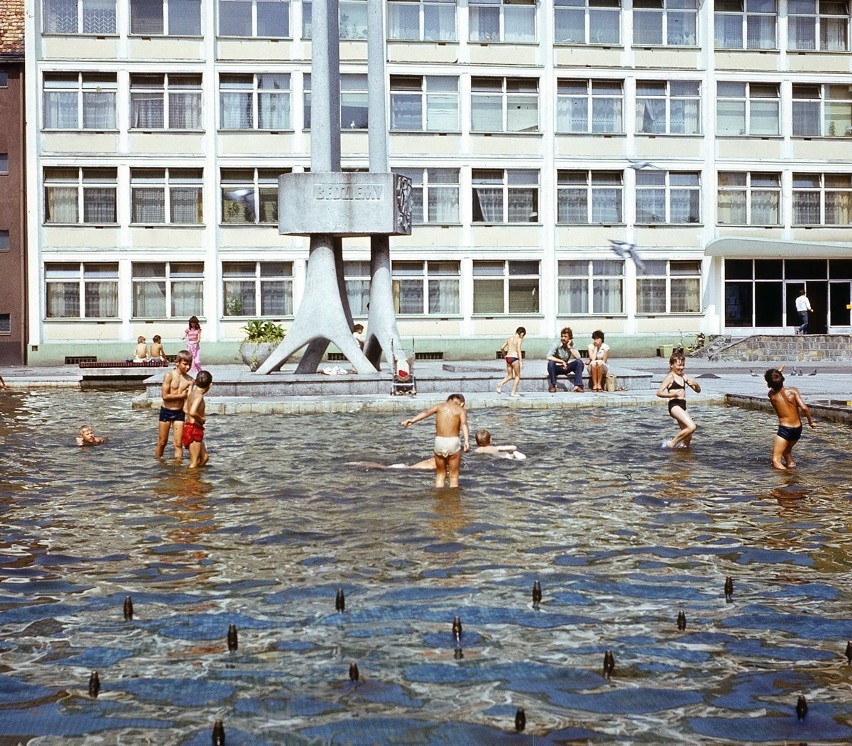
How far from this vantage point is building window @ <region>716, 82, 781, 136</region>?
5150 centimetres

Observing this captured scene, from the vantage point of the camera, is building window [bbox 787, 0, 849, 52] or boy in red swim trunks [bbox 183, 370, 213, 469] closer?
boy in red swim trunks [bbox 183, 370, 213, 469]

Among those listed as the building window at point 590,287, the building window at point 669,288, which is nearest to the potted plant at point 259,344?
the building window at point 590,287

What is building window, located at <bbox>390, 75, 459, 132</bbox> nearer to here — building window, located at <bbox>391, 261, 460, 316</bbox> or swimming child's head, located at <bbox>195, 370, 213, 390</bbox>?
building window, located at <bbox>391, 261, 460, 316</bbox>

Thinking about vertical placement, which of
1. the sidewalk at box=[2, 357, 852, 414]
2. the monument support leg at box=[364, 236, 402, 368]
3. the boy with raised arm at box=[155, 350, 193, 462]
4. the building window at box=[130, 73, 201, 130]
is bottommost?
the sidewalk at box=[2, 357, 852, 414]

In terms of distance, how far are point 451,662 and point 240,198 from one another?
4213 cm

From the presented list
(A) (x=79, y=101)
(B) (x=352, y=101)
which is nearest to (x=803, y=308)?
(B) (x=352, y=101)

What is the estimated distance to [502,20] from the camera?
50.4 metres

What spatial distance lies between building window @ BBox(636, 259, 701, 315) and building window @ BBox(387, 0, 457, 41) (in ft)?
37.8

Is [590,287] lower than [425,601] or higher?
higher

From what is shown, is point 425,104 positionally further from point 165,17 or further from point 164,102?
point 165,17

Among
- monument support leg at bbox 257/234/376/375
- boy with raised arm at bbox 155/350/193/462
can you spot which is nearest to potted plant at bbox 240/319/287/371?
monument support leg at bbox 257/234/376/375

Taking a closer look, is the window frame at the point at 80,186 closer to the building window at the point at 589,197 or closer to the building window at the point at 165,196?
the building window at the point at 165,196

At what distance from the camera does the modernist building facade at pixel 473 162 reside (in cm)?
4853

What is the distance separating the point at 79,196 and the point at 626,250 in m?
20.0
